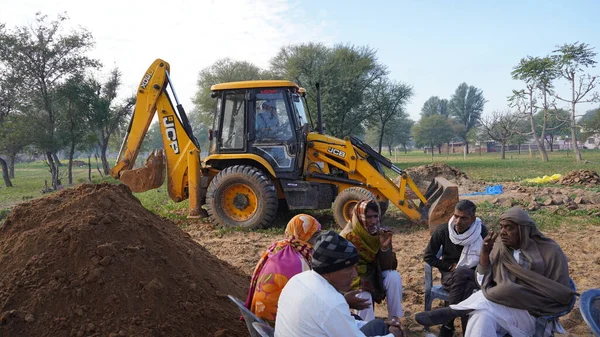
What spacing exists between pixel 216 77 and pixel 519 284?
35310 mm

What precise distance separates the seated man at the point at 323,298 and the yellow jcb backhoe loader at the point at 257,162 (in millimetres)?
5328

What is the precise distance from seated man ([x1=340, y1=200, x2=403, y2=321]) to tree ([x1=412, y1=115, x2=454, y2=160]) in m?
72.3

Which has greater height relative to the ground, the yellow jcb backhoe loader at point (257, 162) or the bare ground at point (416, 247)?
the yellow jcb backhoe loader at point (257, 162)

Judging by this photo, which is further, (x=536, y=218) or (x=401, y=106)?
(x=401, y=106)

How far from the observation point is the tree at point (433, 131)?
74312mm

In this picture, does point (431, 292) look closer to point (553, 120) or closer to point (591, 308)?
point (591, 308)

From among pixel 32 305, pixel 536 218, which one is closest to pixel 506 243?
pixel 32 305

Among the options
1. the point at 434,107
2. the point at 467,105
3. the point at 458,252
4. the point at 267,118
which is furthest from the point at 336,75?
the point at 434,107

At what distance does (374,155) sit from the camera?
7.99 metres

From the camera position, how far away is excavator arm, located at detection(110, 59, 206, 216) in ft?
27.1

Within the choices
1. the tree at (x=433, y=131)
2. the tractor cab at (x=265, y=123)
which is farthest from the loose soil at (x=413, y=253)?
the tree at (x=433, y=131)

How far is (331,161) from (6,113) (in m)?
19.6

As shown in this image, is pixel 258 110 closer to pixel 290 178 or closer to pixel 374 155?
pixel 290 178

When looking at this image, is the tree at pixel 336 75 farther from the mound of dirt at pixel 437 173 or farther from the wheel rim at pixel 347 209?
the wheel rim at pixel 347 209
